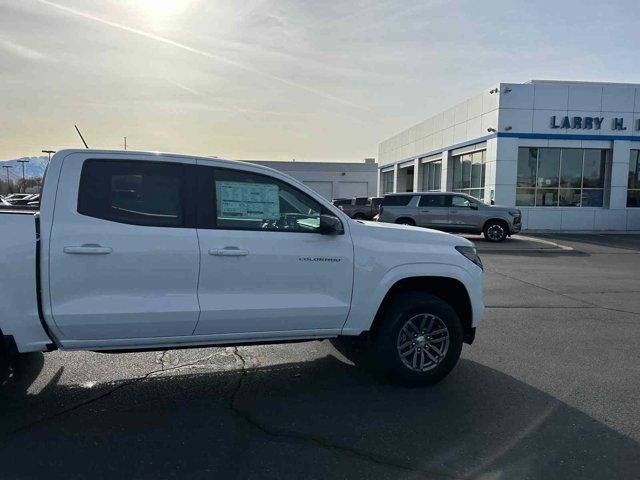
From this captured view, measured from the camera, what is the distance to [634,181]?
24.9 m

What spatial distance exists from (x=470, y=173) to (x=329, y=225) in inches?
992

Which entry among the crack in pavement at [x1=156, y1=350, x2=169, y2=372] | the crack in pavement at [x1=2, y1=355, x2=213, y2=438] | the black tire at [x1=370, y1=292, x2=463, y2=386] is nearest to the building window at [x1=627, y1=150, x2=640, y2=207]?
the black tire at [x1=370, y1=292, x2=463, y2=386]

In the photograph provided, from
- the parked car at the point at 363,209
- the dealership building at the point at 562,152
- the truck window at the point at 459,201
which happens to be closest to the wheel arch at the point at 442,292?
the truck window at the point at 459,201

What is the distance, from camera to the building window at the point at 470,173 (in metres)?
26.2

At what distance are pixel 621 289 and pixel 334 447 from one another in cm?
855

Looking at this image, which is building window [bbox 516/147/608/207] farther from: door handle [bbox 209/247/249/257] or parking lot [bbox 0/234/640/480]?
door handle [bbox 209/247/249/257]

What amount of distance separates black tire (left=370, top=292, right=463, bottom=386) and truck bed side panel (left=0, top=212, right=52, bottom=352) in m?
2.69

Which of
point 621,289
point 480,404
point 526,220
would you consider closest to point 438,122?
point 526,220

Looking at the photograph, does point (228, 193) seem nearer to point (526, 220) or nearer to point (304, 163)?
point (526, 220)

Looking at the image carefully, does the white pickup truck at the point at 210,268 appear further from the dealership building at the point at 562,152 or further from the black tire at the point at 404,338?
the dealership building at the point at 562,152

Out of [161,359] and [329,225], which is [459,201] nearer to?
[161,359]

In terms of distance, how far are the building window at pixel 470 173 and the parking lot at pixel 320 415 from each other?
827 inches

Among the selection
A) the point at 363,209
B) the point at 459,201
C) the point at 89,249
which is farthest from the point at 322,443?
the point at 363,209

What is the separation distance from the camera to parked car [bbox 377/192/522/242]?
18938mm
